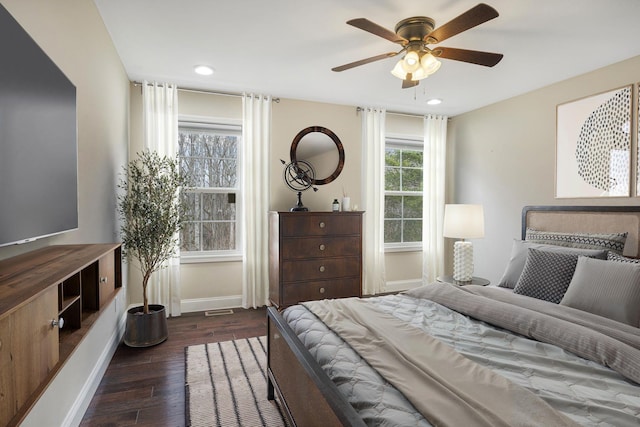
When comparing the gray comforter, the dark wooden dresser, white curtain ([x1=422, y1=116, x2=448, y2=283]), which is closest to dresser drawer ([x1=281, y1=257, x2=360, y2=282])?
the dark wooden dresser

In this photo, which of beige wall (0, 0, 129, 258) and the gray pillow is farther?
the gray pillow

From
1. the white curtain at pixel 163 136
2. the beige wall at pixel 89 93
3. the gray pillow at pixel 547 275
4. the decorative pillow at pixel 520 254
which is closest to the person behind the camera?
the beige wall at pixel 89 93

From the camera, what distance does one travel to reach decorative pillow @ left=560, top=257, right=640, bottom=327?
1986 millimetres

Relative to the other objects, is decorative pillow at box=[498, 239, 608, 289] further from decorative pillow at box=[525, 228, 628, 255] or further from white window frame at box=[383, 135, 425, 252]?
white window frame at box=[383, 135, 425, 252]

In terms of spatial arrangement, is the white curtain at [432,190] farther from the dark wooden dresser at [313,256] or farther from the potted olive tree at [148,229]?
the potted olive tree at [148,229]

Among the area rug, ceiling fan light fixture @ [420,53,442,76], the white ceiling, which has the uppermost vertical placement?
the white ceiling

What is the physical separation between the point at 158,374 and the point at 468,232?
10.0 feet

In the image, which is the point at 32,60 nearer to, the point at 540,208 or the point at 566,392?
the point at 566,392

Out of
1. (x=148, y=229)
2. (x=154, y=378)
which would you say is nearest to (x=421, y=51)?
(x=148, y=229)

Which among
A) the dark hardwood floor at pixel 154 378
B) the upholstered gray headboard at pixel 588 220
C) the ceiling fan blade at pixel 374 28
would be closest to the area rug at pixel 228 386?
the dark hardwood floor at pixel 154 378

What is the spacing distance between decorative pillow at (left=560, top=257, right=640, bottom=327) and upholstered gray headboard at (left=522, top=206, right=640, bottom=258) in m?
0.96

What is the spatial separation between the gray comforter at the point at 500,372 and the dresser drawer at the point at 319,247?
5.66 ft

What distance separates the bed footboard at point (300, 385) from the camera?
122cm

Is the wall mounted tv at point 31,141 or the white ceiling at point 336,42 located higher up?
the white ceiling at point 336,42
